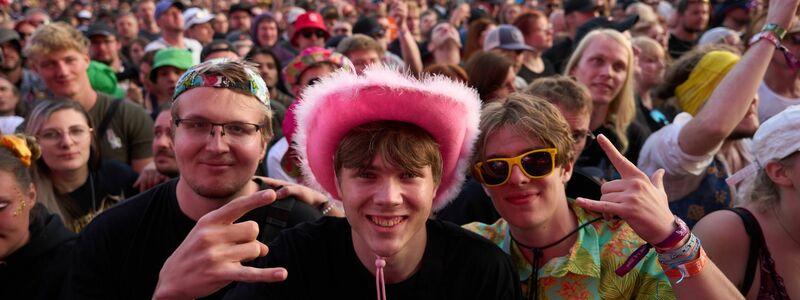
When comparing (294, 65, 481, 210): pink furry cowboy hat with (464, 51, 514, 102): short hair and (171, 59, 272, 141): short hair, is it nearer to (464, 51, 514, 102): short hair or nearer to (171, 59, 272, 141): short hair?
(171, 59, 272, 141): short hair

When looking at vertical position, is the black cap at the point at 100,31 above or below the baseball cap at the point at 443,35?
above

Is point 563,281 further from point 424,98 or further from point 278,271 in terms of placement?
point 278,271

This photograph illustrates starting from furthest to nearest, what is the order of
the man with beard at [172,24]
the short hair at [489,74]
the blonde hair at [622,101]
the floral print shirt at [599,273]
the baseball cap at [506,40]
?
the man with beard at [172,24] → the baseball cap at [506,40] → the short hair at [489,74] → the blonde hair at [622,101] → the floral print shirt at [599,273]

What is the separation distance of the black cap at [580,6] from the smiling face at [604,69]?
375 cm

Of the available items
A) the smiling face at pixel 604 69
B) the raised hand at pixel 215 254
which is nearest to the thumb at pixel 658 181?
the raised hand at pixel 215 254

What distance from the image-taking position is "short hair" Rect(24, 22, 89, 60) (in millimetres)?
4887

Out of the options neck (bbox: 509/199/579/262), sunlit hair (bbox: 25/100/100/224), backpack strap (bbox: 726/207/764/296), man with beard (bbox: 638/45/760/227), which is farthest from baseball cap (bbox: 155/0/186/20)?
backpack strap (bbox: 726/207/764/296)

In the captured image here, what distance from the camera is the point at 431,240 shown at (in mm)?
2221

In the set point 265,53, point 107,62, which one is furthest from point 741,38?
point 107,62

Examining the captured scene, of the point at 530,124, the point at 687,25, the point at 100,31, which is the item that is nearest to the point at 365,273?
the point at 530,124

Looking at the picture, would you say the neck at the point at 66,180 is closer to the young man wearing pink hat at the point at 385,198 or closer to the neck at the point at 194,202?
the neck at the point at 194,202

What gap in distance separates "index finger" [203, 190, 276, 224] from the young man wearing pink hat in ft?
0.70

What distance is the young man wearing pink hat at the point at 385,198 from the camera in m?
2.04

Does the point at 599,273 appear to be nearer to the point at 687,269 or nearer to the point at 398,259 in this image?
the point at 687,269
